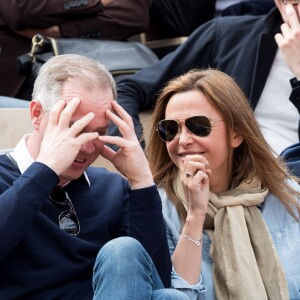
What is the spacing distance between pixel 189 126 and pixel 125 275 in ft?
2.47

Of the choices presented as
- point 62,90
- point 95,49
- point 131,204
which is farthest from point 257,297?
point 95,49

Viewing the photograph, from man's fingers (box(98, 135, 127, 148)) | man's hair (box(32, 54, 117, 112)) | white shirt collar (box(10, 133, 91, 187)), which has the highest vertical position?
man's hair (box(32, 54, 117, 112))

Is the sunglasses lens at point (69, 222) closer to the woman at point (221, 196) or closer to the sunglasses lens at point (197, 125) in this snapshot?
the woman at point (221, 196)

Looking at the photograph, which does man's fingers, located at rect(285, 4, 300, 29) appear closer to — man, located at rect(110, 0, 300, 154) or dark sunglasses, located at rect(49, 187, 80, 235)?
man, located at rect(110, 0, 300, 154)

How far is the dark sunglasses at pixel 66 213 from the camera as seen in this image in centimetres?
230

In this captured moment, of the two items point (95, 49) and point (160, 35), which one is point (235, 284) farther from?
point (160, 35)

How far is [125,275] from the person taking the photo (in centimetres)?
202

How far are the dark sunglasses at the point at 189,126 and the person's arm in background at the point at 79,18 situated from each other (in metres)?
1.44

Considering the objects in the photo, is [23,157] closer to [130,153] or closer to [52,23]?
[130,153]

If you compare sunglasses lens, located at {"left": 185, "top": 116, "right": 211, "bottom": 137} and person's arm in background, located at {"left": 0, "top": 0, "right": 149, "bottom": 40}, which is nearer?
sunglasses lens, located at {"left": 185, "top": 116, "right": 211, "bottom": 137}

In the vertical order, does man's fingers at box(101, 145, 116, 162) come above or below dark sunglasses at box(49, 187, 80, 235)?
above

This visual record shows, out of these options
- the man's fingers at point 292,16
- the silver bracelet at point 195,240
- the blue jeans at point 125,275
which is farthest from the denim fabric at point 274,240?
the man's fingers at point 292,16

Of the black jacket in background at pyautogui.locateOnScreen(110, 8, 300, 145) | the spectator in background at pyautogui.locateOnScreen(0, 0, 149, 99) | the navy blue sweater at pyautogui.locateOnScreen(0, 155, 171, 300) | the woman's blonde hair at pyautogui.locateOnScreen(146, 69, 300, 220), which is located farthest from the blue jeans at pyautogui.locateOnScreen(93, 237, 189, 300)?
the spectator in background at pyautogui.locateOnScreen(0, 0, 149, 99)

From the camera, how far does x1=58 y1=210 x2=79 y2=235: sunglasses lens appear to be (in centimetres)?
229
